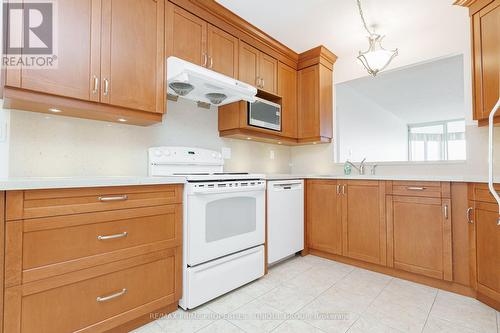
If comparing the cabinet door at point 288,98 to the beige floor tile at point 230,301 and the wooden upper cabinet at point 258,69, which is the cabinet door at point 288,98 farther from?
the beige floor tile at point 230,301

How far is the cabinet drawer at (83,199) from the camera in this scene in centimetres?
113

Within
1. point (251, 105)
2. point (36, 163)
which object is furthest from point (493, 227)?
point (36, 163)

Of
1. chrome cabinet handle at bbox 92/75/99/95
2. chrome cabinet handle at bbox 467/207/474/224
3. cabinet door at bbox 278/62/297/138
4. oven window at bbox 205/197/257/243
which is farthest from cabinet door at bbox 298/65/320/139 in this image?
chrome cabinet handle at bbox 92/75/99/95

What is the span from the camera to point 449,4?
2236 mm

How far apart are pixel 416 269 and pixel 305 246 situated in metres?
1.08

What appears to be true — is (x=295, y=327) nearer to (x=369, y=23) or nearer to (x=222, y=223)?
(x=222, y=223)

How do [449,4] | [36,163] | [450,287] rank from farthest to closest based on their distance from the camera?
[449,4] < [450,287] < [36,163]

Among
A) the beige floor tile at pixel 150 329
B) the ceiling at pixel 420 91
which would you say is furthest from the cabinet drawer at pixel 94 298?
the ceiling at pixel 420 91

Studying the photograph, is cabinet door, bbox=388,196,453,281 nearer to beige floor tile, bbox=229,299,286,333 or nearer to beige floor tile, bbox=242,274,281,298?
beige floor tile, bbox=242,274,281,298

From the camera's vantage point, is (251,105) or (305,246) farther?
(305,246)

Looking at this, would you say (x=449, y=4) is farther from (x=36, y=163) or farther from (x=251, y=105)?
(x=36, y=163)

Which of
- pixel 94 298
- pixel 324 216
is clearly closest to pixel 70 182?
pixel 94 298

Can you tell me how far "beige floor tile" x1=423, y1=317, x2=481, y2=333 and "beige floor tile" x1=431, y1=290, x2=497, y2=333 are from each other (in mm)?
41

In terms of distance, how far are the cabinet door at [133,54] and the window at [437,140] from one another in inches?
247
